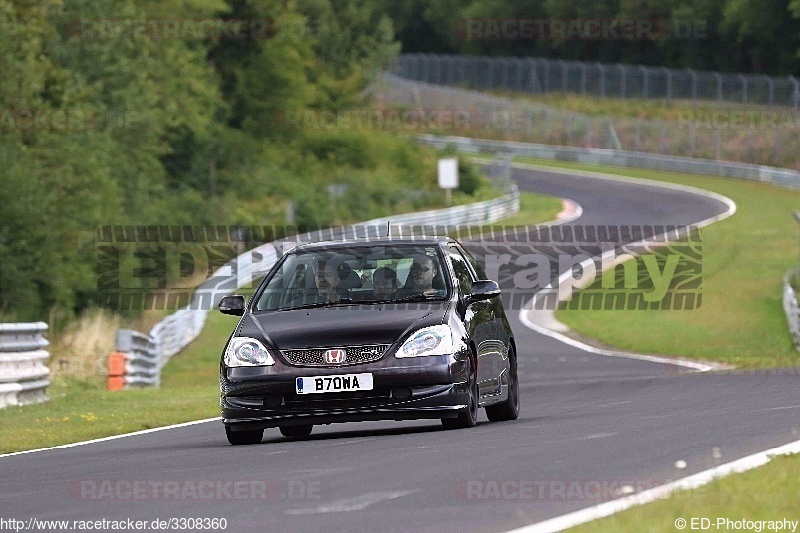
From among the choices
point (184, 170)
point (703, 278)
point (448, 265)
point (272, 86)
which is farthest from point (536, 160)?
point (448, 265)

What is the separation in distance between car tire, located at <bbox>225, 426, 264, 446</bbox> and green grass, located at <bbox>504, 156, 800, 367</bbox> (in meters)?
12.6

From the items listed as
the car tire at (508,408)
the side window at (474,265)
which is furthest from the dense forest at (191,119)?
the car tire at (508,408)

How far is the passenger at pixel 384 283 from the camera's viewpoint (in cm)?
1266

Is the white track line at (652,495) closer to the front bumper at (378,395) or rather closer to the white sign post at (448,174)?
the front bumper at (378,395)

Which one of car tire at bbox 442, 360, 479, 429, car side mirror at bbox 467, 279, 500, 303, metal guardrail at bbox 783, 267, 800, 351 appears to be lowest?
metal guardrail at bbox 783, 267, 800, 351

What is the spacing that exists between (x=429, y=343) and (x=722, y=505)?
471 centimetres

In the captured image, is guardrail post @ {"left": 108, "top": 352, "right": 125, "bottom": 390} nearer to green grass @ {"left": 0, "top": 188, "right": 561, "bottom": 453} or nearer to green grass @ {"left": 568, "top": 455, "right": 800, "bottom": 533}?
green grass @ {"left": 0, "top": 188, "right": 561, "bottom": 453}

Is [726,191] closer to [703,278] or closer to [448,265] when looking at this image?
[703,278]

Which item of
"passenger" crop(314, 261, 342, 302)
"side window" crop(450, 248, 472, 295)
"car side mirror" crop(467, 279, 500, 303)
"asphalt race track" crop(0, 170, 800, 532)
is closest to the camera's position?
"asphalt race track" crop(0, 170, 800, 532)

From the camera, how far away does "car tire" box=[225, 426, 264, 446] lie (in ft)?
40.3

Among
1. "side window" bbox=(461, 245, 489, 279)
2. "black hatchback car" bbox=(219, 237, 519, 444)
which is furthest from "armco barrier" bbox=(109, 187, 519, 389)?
"black hatchback car" bbox=(219, 237, 519, 444)

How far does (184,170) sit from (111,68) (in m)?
14.8

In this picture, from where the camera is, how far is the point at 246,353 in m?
12.1

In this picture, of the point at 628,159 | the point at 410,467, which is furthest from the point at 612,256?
the point at 628,159
